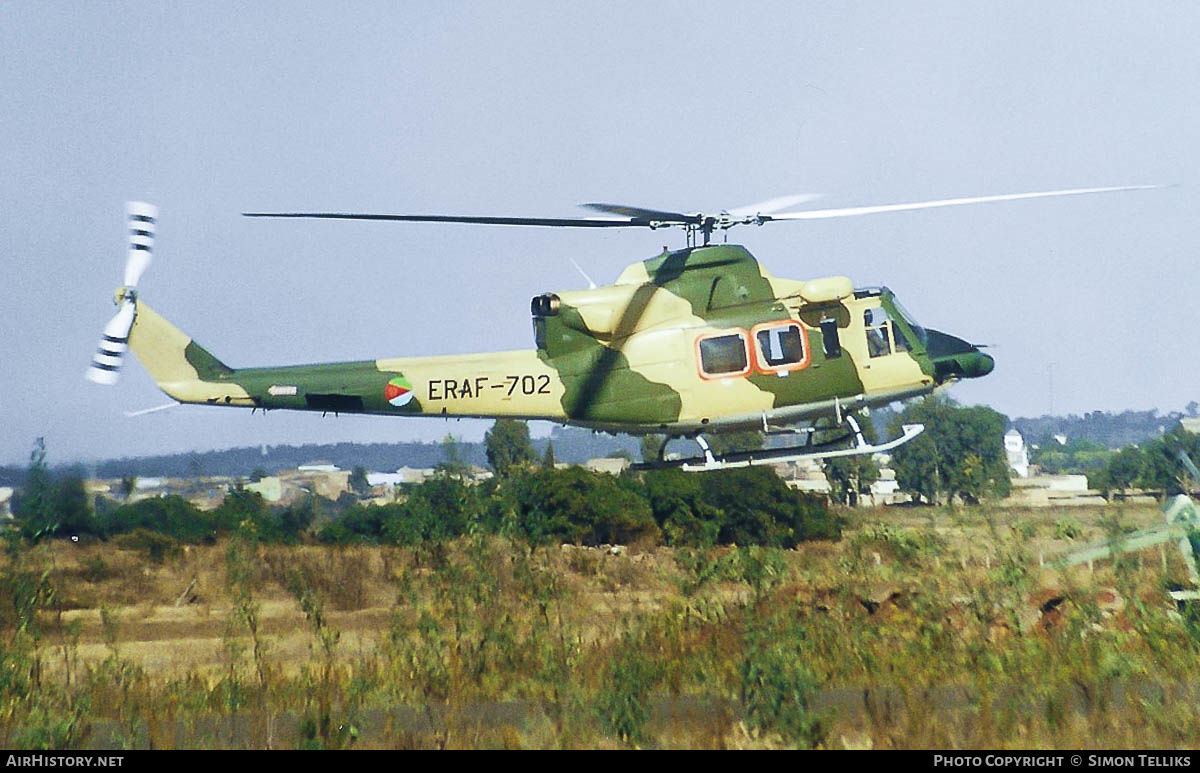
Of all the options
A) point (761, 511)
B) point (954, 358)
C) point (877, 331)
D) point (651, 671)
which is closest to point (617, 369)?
point (877, 331)

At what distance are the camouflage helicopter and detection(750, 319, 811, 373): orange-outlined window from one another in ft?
0.04

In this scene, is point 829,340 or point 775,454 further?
point 775,454

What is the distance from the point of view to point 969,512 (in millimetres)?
38812

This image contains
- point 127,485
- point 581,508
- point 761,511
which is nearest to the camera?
point 127,485

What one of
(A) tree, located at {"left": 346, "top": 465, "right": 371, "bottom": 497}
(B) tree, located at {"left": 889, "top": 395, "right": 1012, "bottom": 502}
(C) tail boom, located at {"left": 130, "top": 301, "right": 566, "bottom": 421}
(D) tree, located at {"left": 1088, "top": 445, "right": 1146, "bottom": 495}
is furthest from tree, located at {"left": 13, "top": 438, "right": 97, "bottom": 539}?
(D) tree, located at {"left": 1088, "top": 445, "right": 1146, "bottom": 495}

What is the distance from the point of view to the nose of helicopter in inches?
799

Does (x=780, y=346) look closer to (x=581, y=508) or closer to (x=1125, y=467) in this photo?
(x=581, y=508)

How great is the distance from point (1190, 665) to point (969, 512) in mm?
25558

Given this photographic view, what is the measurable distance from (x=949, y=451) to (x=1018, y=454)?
69.6m

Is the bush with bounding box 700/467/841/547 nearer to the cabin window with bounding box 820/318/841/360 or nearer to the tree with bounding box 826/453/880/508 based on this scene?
the cabin window with bounding box 820/318/841/360

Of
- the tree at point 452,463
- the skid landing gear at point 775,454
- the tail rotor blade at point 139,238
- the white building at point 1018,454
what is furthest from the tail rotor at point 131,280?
the white building at point 1018,454

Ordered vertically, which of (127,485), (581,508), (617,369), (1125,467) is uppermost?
(617,369)

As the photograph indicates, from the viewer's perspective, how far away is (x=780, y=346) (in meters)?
19.3
